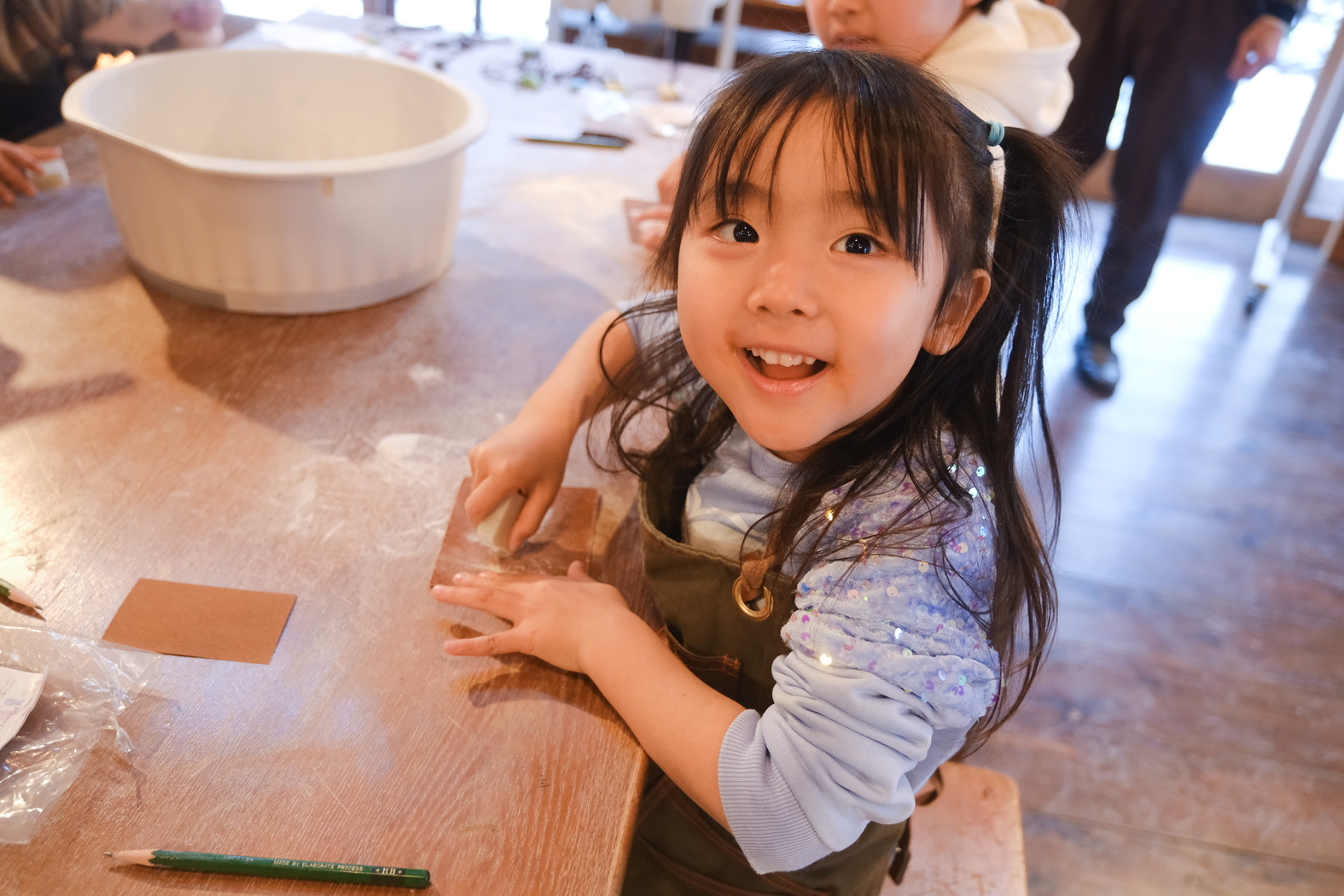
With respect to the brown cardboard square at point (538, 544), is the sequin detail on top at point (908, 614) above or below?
above

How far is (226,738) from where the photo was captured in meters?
0.55

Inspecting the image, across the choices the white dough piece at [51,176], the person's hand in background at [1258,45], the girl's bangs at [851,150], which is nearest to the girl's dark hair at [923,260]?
the girl's bangs at [851,150]

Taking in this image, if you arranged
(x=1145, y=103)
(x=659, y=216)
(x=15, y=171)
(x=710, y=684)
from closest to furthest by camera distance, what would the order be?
(x=710, y=684) → (x=15, y=171) → (x=659, y=216) → (x=1145, y=103)

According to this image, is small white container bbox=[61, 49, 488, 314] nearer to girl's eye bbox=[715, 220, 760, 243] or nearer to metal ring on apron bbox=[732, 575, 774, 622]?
girl's eye bbox=[715, 220, 760, 243]

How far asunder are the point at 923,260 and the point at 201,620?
Answer: 0.52 metres

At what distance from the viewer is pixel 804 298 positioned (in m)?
0.58

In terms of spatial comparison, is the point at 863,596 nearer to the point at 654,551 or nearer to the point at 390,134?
the point at 654,551

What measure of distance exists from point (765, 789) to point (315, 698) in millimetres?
283

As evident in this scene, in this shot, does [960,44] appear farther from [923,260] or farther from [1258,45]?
[1258,45]

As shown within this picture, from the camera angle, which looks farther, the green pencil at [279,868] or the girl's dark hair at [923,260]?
the girl's dark hair at [923,260]

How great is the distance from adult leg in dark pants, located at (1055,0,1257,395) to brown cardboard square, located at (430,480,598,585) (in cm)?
174

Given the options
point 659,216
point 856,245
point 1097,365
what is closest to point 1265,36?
point 1097,365

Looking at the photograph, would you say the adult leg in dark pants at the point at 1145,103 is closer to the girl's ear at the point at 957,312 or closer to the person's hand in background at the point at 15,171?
the girl's ear at the point at 957,312

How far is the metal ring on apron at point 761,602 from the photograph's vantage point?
65cm
